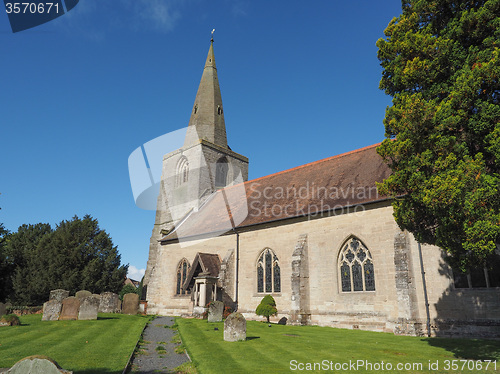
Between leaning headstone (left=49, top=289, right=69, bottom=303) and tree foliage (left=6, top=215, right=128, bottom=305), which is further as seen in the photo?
tree foliage (left=6, top=215, right=128, bottom=305)

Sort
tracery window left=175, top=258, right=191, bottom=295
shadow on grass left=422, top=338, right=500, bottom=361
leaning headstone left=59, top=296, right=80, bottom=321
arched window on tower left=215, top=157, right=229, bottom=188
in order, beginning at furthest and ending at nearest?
arched window on tower left=215, top=157, right=229, bottom=188 → tracery window left=175, top=258, right=191, bottom=295 → leaning headstone left=59, top=296, right=80, bottom=321 → shadow on grass left=422, top=338, right=500, bottom=361

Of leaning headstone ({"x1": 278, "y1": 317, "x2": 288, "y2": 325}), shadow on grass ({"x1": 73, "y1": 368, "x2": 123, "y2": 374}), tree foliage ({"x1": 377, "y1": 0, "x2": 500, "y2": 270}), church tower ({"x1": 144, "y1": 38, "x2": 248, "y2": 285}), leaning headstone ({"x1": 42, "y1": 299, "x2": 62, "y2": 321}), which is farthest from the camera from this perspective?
church tower ({"x1": 144, "y1": 38, "x2": 248, "y2": 285})

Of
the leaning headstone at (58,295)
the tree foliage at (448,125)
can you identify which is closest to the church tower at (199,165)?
the leaning headstone at (58,295)

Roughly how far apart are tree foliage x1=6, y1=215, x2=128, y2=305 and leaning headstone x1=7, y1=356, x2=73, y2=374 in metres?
32.4

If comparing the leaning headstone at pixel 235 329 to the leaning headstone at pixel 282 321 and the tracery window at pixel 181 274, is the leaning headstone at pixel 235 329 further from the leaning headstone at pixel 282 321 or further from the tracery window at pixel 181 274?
the tracery window at pixel 181 274

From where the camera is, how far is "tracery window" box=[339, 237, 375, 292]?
Result: 16703 millimetres

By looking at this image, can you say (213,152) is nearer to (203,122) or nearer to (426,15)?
(203,122)

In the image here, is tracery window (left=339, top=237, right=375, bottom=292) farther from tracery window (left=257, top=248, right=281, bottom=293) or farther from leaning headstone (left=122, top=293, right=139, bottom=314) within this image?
leaning headstone (left=122, top=293, right=139, bottom=314)

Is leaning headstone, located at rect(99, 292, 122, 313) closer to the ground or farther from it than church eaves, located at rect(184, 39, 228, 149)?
closer to the ground

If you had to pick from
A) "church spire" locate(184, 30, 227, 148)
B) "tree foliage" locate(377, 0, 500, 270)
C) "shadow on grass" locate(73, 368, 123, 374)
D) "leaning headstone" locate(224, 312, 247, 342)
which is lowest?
"shadow on grass" locate(73, 368, 123, 374)

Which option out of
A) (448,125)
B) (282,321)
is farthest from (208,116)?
(448,125)

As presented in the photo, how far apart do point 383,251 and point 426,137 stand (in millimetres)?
8386

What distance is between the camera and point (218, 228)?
24578 millimetres

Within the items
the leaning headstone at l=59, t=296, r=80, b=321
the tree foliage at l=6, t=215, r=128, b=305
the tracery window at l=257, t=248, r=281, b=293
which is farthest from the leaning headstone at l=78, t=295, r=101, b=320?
the tree foliage at l=6, t=215, r=128, b=305
